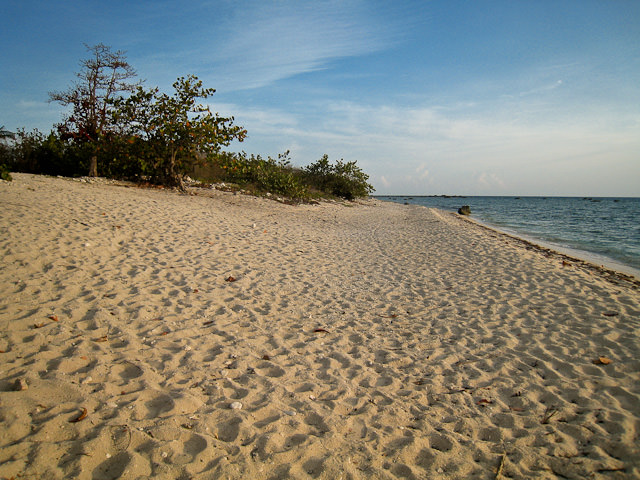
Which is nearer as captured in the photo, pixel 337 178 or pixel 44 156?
pixel 44 156

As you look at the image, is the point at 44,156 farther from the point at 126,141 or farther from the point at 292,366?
the point at 292,366

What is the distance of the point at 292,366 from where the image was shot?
3.51m

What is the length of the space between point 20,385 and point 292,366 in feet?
7.49

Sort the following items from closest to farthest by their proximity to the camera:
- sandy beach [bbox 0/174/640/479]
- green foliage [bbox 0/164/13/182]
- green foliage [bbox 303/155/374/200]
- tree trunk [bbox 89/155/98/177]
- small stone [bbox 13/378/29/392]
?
1. sandy beach [bbox 0/174/640/479]
2. small stone [bbox 13/378/29/392]
3. green foliage [bbox 0/164/13/182]
4. tree trunk [bbox 89/155/98/177]
5. green foliage [bbox 303/155/374/200]

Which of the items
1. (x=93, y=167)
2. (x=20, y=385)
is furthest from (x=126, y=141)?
(x=20, y=385)

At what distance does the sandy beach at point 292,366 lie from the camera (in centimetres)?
227

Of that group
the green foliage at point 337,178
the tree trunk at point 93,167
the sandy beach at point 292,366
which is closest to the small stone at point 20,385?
the sandy beach at point 292,366

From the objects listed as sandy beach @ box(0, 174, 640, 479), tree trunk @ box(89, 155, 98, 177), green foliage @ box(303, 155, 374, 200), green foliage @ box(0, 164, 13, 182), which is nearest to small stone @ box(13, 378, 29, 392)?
sandy beach @ box(0, 174, 640, 479)

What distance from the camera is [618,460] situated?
2314 mm

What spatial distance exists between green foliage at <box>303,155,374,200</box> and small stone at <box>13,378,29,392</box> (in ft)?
98.4

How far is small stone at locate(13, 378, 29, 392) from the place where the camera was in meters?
2.64

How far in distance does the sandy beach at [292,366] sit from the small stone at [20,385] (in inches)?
0.5

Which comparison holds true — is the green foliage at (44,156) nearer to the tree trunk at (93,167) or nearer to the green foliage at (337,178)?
the tree trunk at (93,167)

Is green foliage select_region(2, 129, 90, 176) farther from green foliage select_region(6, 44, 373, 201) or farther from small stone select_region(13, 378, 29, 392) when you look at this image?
small stone select_region(13, 378, 29, 392)
